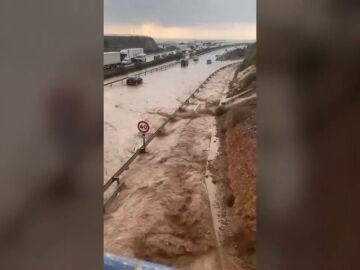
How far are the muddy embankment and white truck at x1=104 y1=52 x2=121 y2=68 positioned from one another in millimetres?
304

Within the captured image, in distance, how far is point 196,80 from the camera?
40.9 inches

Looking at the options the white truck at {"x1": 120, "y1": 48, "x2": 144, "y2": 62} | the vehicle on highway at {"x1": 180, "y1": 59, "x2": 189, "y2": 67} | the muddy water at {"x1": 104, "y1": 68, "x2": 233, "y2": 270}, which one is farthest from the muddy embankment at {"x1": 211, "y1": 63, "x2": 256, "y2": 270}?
the white truck at {"x1": 120, "y1": 48, "x2": 144, "y2": 62}

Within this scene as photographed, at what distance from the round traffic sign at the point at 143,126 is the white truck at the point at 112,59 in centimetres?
17

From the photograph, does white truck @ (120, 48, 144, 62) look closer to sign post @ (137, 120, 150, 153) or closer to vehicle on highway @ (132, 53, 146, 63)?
vehicle on highway @ (132, 53, 146, 63)

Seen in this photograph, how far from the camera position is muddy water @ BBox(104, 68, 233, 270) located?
920 mm

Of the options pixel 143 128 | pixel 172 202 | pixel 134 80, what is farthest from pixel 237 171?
pixel 134 80

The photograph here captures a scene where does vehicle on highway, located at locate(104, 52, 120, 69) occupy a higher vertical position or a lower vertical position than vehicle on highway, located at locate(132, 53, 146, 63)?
lower

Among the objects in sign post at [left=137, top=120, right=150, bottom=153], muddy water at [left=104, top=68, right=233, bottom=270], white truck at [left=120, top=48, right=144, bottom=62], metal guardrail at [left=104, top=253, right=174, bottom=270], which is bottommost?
metal guardrail at [left=104, top=253, right=174, bottom=270]
